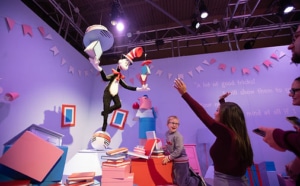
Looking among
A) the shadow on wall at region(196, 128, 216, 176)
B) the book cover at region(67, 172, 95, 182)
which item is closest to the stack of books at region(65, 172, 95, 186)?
the book cover at region(67, 172, 95, 182)

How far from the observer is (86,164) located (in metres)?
2.24

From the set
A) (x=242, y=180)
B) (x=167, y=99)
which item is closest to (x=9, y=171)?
(x=242, y=180)

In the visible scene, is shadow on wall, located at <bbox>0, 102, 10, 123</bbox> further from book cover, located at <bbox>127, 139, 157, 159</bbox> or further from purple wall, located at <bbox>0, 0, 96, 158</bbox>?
book cover, located at <bbox>127, 139, 157, 159</bbox>

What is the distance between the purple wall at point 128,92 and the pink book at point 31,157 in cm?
89

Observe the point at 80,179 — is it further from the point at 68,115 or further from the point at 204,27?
the point at 204,27

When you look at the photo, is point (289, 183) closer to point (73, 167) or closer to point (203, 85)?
point (203, 85)

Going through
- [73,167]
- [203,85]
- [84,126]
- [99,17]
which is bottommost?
[73,167]

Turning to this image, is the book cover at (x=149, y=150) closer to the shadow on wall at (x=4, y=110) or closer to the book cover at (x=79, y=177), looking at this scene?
the book cover at (x=79, y=177)

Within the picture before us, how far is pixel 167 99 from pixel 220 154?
7.99ft

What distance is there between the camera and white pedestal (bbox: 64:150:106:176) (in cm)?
216

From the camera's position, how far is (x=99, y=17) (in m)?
4.30

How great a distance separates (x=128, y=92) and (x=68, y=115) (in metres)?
1.41

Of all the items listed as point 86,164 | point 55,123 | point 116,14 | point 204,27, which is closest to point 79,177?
point 86,164

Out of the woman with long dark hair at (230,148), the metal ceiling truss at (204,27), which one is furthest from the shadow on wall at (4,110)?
the woman with long dark hair at (230,148)
